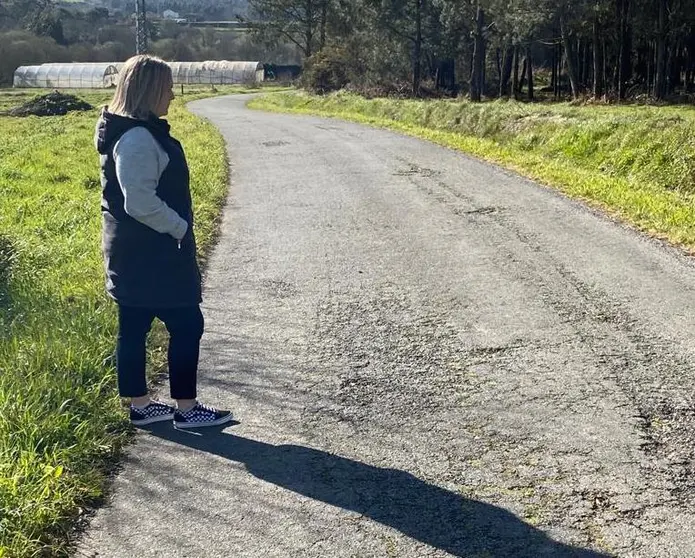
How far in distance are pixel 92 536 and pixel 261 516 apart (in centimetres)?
65

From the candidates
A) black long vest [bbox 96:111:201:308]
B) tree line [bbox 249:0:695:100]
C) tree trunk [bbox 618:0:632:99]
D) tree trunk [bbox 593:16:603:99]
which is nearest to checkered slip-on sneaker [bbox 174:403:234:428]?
black long vest [bbox 96:111:201:308]

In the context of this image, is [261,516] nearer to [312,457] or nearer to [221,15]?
[312,457]

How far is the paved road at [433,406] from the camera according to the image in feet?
10.7

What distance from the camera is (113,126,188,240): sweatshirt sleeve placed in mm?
3852

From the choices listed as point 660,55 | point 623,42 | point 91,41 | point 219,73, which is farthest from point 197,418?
point 91,41

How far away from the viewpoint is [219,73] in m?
86.8

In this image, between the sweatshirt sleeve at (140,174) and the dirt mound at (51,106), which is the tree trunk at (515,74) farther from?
the sweatshirt sleeve at (140,174)

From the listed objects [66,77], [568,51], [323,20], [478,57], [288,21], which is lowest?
[478,57]

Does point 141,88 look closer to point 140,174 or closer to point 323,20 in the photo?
point 140,174

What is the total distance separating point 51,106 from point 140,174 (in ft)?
125

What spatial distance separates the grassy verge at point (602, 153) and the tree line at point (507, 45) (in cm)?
→ 1713

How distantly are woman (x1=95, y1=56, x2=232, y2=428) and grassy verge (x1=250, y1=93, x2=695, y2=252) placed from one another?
5.49 m

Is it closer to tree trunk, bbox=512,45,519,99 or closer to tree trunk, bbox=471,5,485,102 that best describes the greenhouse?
tree trunk, bbox=512,45,519,99

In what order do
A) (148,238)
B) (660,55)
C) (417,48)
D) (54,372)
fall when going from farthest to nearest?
1. (417,48)
2. (660,55)
3. (54,372)
4. (148,238)
